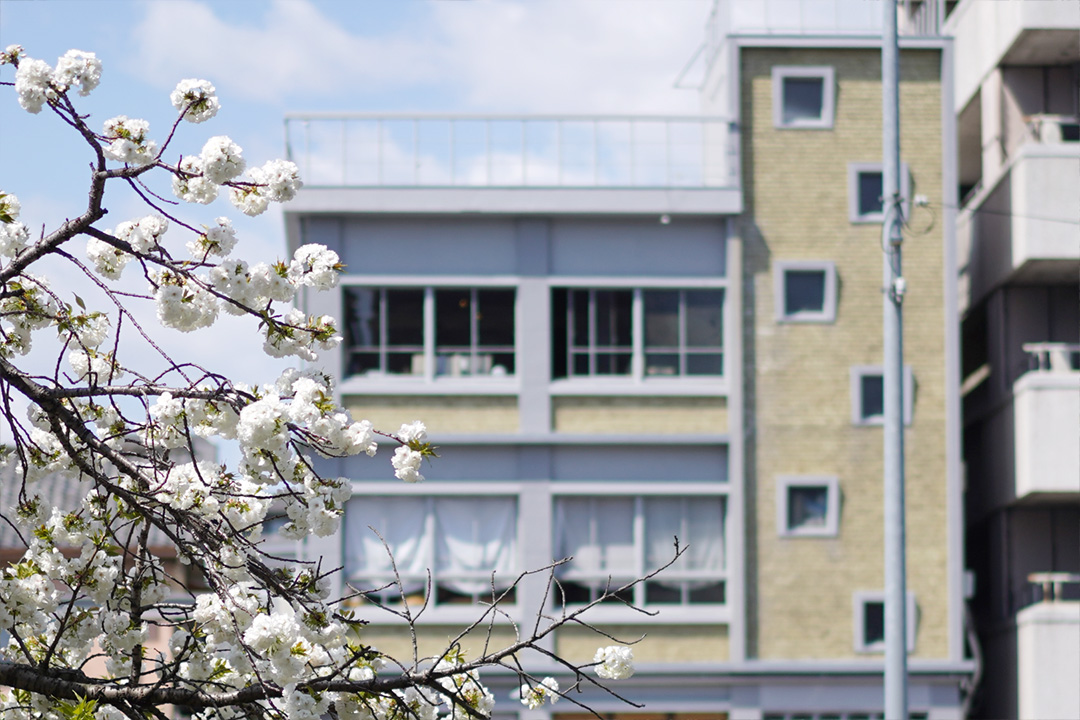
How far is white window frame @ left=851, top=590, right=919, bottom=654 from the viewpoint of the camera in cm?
2341

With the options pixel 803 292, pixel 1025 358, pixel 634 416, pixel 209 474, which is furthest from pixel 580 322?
pixel 209 474

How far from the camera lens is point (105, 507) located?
7.65m

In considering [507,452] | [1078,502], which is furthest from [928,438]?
[507,452]

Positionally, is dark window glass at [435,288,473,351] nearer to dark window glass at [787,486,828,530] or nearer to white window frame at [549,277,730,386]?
white window frame at [549,277,730,386]

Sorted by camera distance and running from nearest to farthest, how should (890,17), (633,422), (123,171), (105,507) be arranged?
(123,171) → (105,507) → (890,17) → (633,422)

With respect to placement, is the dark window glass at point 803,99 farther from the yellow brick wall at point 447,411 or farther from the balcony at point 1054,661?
the balcony at point 1054,661

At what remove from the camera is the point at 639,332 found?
78.8ft

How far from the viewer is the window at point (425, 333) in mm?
24031

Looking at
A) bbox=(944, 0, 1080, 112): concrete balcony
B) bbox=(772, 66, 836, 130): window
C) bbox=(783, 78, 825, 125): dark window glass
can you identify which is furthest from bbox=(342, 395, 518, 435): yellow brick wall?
bbox=(944, 0, 1080, 112): concrete balcony

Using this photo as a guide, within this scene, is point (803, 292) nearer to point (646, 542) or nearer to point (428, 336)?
point (646, 542)

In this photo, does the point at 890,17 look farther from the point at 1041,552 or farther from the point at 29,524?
the point at 29,524

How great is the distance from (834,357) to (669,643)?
511 centimetres

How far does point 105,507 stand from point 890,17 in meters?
13.0

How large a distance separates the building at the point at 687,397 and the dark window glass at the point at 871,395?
6cm
